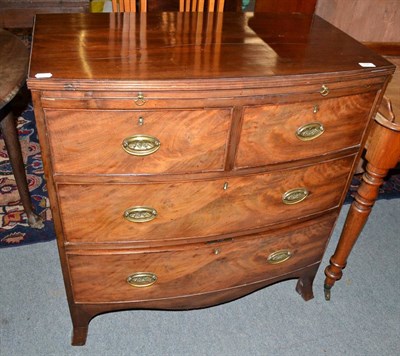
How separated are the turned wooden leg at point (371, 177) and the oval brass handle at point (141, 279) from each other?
0.78 meters

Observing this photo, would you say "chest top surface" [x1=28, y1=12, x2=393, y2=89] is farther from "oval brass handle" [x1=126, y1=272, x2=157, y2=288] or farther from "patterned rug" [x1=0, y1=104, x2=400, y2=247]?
"patterned rug" [x1=0, y1=104, x2=400, y2=247]

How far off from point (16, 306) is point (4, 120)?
737 mm

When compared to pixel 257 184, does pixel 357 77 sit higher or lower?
higher

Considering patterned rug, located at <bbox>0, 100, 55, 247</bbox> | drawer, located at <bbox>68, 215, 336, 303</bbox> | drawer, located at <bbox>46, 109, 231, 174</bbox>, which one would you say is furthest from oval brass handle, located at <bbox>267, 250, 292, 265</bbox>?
patterned rug, located at <bbox>0, 100, 55, 247</bbox>

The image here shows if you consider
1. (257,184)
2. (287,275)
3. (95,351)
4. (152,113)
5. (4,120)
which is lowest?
(95,351)

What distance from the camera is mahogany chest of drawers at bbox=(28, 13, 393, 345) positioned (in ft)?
3.26

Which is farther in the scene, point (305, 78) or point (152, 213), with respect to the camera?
point (152, 213)

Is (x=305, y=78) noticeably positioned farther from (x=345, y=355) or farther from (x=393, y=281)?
(x=393, y=281)

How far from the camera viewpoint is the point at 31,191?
220cm

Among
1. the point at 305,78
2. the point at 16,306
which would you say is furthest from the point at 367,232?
the point at 16,306

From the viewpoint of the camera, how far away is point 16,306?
1666mm

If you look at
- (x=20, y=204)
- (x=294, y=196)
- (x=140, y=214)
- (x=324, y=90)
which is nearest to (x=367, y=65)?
(x=324, y=90)

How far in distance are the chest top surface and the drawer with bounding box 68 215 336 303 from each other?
55cm

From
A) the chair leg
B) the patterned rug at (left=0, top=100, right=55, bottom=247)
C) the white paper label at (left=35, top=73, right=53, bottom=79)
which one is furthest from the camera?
the patterned rug at (left=0, top=100, right=55, bottom=247)
